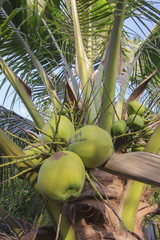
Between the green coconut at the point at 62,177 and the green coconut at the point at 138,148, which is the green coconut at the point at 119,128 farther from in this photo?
the green coconut at the point at 62,177

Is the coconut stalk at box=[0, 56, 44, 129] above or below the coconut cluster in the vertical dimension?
above

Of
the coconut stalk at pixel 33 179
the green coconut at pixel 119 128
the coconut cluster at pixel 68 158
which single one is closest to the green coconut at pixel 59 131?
the coconut cluster at pixel 68 158

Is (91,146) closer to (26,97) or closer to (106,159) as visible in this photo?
(106,159)

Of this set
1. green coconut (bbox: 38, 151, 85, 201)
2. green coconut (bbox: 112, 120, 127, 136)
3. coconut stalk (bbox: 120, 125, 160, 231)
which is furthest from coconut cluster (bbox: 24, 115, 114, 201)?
coconut stalk (bbox: 120, 125, 160, 231)

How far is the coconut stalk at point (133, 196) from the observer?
1334 mm

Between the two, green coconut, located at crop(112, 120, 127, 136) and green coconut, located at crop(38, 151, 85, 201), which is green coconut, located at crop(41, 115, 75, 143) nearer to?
green coconut, located at crop(38, 151, 85, 201)

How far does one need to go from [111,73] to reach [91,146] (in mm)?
698

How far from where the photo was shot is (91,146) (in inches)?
37.6

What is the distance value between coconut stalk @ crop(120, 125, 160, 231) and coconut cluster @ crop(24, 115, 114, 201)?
0.42m

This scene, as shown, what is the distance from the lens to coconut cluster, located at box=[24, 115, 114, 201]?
0.86m

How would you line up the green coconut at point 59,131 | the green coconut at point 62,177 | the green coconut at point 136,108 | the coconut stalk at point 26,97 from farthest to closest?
the coconut stalk at point 26,97, the green coconut at point 136,108, the green coconut at point 59,131, the green coconut at point 62,177

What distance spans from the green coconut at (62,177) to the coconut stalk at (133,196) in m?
0.54

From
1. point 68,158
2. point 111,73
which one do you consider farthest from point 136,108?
point 68,158

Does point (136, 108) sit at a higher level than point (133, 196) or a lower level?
higher
